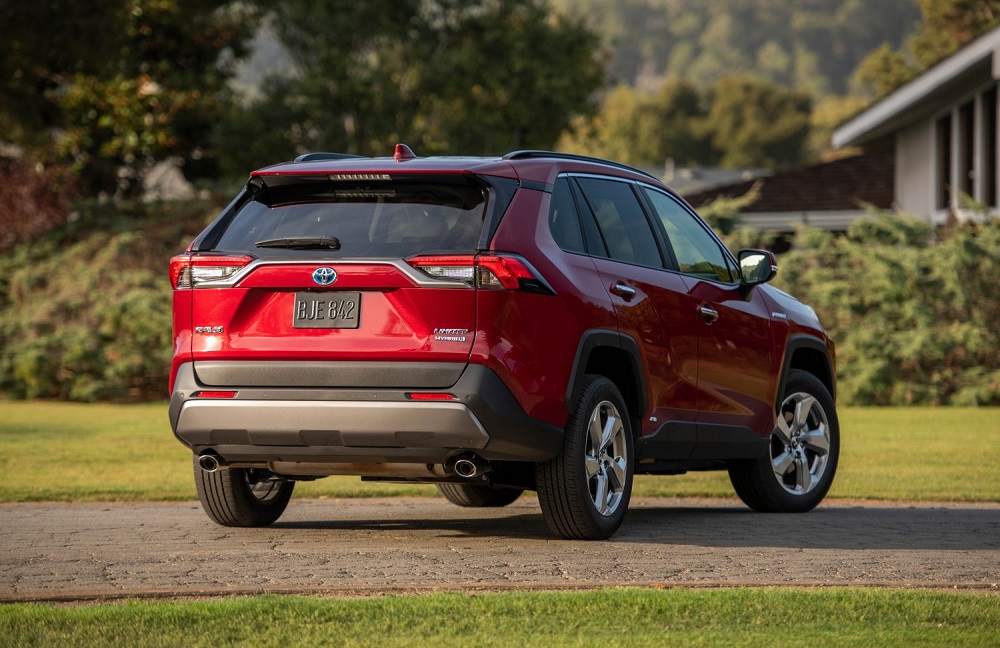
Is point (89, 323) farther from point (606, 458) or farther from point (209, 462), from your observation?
point (606, 458)

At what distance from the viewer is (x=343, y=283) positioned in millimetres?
7531

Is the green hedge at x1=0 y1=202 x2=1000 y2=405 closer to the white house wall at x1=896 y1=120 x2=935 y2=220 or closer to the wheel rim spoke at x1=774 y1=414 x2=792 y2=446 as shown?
the white house wall at x1=896 y1=120 x2=935 y2=220

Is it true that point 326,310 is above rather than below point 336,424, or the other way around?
above

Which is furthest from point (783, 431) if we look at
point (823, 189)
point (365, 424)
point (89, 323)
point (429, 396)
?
point (823, 189)

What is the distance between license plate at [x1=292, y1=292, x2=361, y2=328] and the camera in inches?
297

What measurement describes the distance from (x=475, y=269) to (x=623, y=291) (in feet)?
3.99

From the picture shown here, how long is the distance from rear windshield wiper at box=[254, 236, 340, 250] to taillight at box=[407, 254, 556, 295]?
1.46ft

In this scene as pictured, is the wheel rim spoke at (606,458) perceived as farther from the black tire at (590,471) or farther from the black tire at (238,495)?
the black tire at (238,495)

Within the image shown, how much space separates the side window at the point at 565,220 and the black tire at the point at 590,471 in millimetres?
683

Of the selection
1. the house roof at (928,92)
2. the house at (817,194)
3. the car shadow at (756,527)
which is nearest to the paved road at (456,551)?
the car shadow at (756,527)

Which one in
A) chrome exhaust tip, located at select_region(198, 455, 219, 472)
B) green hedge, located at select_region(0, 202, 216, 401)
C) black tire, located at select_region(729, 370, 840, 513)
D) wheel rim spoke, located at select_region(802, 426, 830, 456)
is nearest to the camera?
chrome exhaust tip, located at select_region(198, 455, 219, 472)

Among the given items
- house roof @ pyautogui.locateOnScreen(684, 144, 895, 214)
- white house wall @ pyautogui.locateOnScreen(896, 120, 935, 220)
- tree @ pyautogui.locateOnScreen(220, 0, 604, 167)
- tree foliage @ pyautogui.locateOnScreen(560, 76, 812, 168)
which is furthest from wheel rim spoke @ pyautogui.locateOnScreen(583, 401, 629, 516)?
tree foliage @ pyautogui.locateOnScreen(560, 76, 812, 168)

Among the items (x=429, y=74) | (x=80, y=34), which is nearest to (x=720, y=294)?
(x=80, y=34)

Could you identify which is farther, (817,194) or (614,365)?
(817,194)
